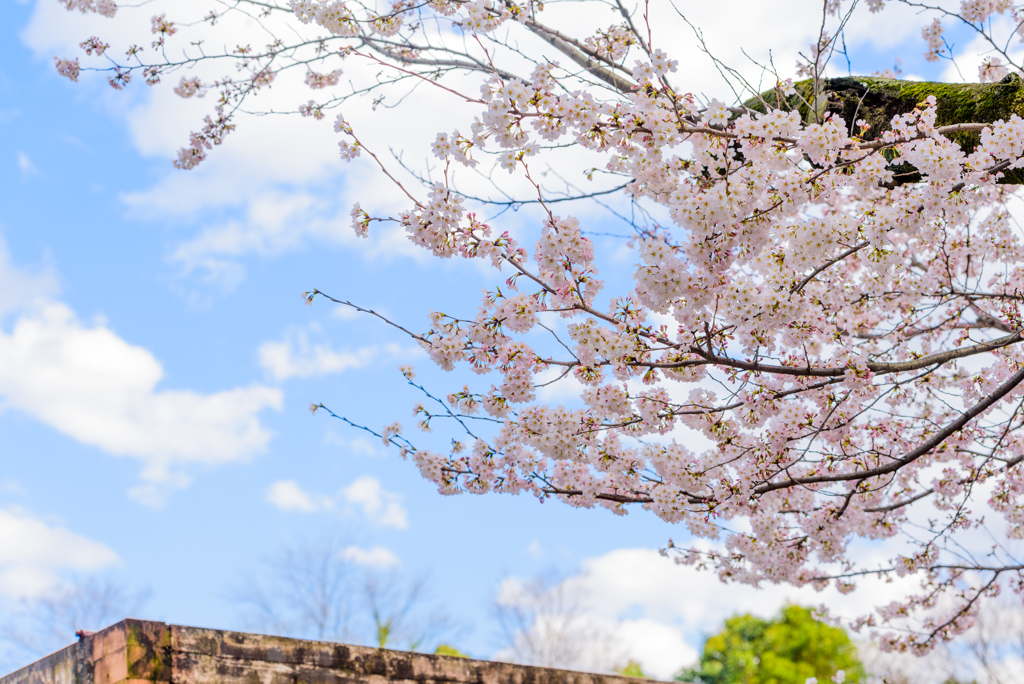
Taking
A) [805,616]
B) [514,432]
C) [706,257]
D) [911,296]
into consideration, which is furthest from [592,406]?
[805,616]

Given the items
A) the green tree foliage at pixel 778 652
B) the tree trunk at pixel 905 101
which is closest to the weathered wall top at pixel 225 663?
the tree trunk at pixel 905 101

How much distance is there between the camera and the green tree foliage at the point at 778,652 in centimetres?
1742

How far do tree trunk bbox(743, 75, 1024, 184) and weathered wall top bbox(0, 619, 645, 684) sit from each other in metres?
4.24

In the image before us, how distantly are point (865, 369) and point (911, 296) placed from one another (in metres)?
2.46

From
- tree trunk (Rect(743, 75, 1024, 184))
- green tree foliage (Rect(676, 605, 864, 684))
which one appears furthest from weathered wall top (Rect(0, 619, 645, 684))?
green tree foliage (Rect(676, 605, 864, 684))

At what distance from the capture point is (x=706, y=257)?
3.76m

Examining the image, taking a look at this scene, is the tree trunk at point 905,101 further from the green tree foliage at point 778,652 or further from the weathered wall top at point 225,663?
the green tree foliage at point 778,652

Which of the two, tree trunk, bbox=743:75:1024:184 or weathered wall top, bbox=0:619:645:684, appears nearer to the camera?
weathered wall top, bbox=0:619:645:684

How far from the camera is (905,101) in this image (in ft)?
18.7

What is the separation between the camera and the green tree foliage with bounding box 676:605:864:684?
1742cm

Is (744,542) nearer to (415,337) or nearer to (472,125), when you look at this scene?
(415,337)

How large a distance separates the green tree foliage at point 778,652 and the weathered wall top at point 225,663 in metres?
14.1

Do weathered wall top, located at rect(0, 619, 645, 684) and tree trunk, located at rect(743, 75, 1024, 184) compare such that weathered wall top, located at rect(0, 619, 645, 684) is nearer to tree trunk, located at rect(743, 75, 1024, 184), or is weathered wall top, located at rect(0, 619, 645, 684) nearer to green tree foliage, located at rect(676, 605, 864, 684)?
tree trunk, located at rect(743, 75, 1024, 184)

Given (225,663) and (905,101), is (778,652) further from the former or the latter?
(225,663)
